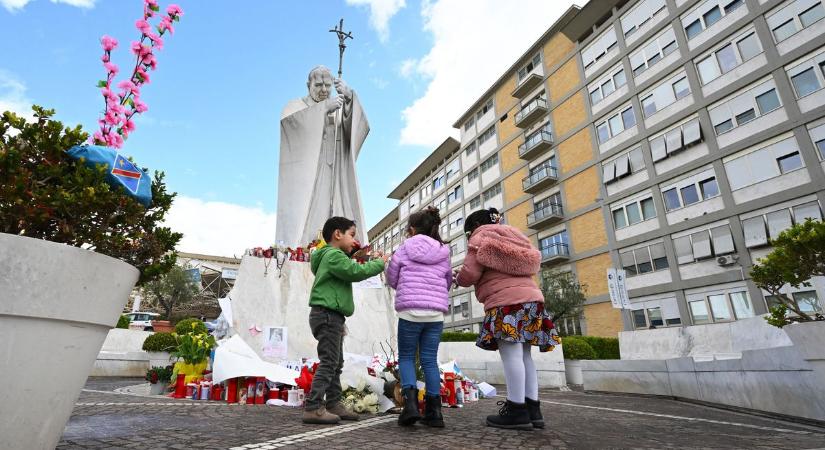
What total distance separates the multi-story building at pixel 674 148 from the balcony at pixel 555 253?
12 cm

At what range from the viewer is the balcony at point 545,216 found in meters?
25.6

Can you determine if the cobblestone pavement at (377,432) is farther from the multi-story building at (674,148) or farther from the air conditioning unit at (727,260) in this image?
the air conditioning unit at (727,260)

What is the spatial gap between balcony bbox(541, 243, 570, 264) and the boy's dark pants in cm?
2306

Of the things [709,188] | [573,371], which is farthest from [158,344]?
[709,188]

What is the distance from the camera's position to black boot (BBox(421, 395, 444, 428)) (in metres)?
2.93

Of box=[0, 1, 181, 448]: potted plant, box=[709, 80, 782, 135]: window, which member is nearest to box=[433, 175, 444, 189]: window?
box=[709, 80, 782, 135]: window

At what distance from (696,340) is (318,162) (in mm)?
10139

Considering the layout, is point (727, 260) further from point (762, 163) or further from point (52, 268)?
point (52, 268)

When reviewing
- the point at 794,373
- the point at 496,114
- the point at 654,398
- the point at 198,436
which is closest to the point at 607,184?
the point at 496,114

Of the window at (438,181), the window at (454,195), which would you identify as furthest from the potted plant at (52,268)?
the window at (438,181)

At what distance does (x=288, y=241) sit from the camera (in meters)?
8.73

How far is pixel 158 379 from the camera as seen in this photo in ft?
19.2

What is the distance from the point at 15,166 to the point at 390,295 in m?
6.80

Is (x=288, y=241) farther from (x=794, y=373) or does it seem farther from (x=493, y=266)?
(x=794, y=373)
